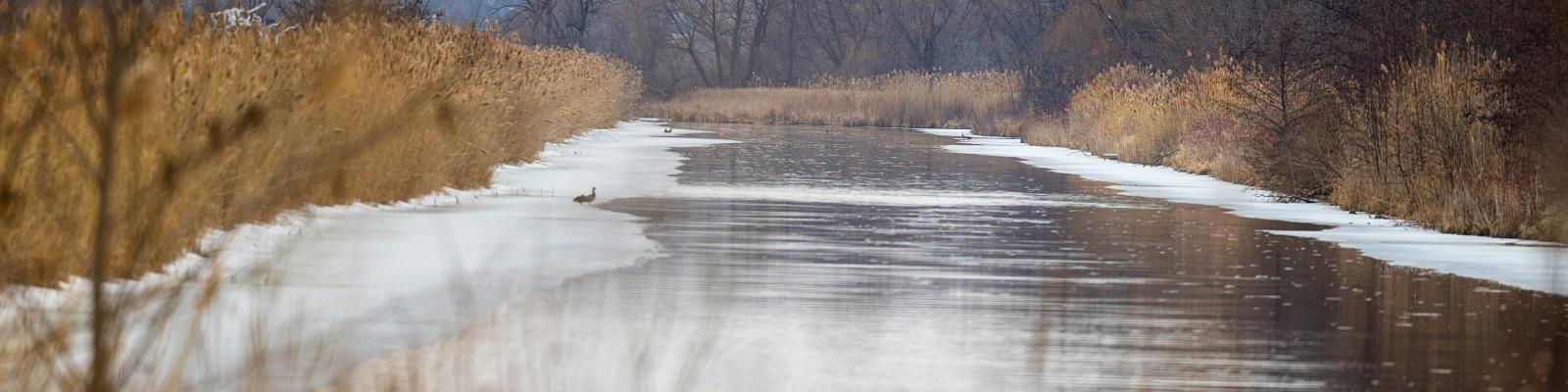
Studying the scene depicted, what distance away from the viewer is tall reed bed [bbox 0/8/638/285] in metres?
4.21

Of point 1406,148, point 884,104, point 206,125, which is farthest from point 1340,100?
point 884,104

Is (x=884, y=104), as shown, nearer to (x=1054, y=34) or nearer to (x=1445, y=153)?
(x=1054, y=34)

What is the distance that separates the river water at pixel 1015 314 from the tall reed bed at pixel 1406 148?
1.62 m

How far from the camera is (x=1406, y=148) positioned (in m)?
18.2

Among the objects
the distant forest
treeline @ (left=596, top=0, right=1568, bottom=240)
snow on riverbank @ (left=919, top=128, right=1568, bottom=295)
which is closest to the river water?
snow on riverbank @ (left=919, top=128, right=1568, bottom=295)

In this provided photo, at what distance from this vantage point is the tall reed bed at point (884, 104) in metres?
58.4

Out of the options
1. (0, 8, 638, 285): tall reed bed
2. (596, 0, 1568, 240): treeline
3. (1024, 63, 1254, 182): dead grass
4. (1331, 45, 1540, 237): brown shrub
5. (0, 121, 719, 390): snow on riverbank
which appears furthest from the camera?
(1024, 63, 1254, 182): dead grass

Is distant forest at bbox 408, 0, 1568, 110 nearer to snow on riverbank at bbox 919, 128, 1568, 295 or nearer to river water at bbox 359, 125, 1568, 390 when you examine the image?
snow on riverbank at bbox 919, 128, 1568, 295

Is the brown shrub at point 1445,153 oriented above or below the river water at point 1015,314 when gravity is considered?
above

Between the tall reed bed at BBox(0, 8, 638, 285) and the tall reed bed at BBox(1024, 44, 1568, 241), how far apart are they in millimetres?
8268

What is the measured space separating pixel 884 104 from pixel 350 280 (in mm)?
50588

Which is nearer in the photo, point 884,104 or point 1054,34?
point 1054,34

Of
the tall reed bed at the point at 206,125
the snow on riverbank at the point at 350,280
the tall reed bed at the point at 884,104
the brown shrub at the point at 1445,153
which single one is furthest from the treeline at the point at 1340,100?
the tall reed bed at the point at 206,125

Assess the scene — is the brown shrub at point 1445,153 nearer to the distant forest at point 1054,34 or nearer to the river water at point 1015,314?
→ the distant forest at point 1054,34
